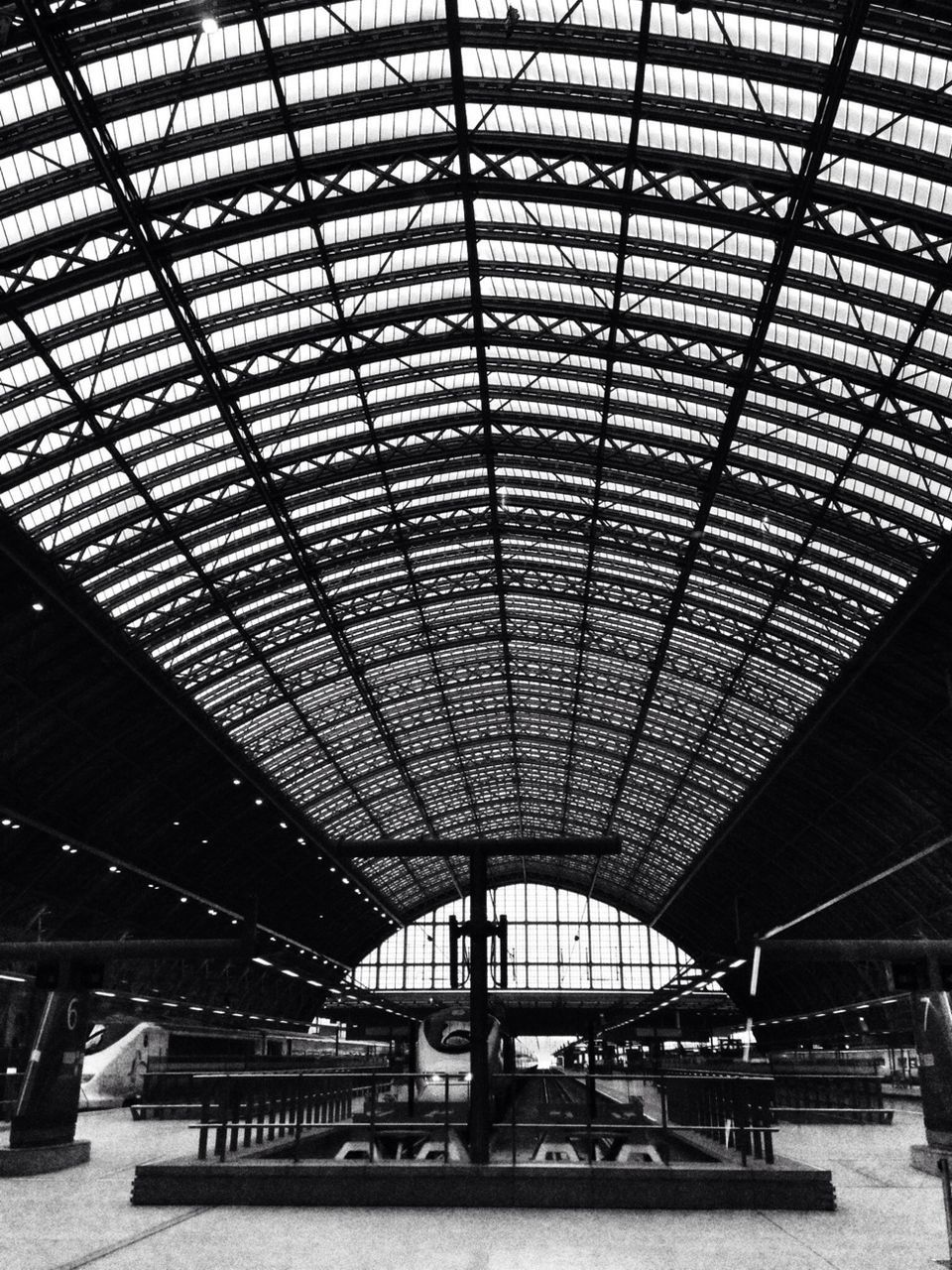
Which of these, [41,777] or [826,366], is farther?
[41,777]

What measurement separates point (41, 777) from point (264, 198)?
28.4 metres

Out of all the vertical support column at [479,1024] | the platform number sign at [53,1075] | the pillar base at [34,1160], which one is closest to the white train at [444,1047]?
the platform number sign at [53,1075]

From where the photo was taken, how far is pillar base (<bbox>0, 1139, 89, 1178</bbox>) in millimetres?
22250

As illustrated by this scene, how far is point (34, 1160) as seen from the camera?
2253 cm

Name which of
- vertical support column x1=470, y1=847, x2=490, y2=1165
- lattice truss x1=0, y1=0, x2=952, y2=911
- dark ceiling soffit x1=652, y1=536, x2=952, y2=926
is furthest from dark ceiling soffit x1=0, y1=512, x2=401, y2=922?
dark ceiling soffit x1=652, y1=536, x2=952, y2=926

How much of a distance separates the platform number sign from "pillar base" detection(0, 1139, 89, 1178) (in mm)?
268

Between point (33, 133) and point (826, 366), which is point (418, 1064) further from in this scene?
point (33, 133)

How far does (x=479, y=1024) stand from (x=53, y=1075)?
453 inches

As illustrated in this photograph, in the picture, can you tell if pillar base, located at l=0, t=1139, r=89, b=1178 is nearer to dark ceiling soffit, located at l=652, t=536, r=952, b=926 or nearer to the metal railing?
the metal railing

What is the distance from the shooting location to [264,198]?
2659cm

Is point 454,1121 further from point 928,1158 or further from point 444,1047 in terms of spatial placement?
point 444,1047

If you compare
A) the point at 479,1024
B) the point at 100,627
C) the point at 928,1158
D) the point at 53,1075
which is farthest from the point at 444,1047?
the point at 479,1024

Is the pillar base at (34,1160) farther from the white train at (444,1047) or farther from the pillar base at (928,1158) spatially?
the pillar base at (928,1158)

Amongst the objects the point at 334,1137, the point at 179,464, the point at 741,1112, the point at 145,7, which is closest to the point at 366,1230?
the point at 741,1112
